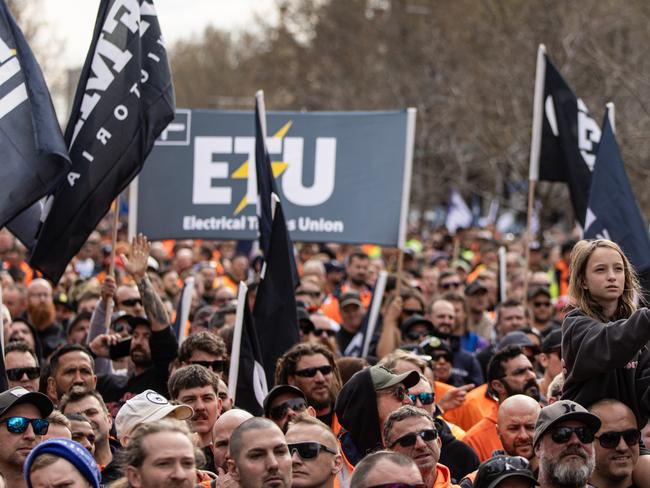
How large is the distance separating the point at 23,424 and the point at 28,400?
0.13 metres

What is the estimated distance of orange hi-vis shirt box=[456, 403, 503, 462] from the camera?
8695 mm

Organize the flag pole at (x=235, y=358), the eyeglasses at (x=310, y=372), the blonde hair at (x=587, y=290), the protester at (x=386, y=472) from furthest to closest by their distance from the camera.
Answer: the flag pole at (x=235, y=358)
the eyeglasses at (x=310, y=372)
the blonde hair at (x=587, y=290)
the protester at (x=386, y=472)

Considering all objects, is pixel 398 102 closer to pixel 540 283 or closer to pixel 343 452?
pixel 540 283

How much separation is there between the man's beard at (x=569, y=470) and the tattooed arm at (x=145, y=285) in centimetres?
393

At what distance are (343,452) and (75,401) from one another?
1570mm

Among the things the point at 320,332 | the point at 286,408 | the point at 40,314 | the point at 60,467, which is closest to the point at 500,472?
the point at 286,408

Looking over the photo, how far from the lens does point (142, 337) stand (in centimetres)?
984

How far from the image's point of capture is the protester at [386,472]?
19.3 feet

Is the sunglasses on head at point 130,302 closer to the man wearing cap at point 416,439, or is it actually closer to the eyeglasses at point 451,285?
the eyeglasses at point 451,285

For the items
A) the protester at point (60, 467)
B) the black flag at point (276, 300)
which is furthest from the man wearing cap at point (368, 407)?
the black flag at point (276, 300)

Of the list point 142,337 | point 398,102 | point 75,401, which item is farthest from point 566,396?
point 398,102

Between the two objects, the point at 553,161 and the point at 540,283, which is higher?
the point at 553,161

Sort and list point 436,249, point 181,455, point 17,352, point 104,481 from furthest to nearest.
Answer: point 436,249 → point 17,352 → point 104,481 → point 181,455

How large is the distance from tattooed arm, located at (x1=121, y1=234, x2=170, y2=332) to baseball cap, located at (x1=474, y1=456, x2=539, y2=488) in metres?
3.62
